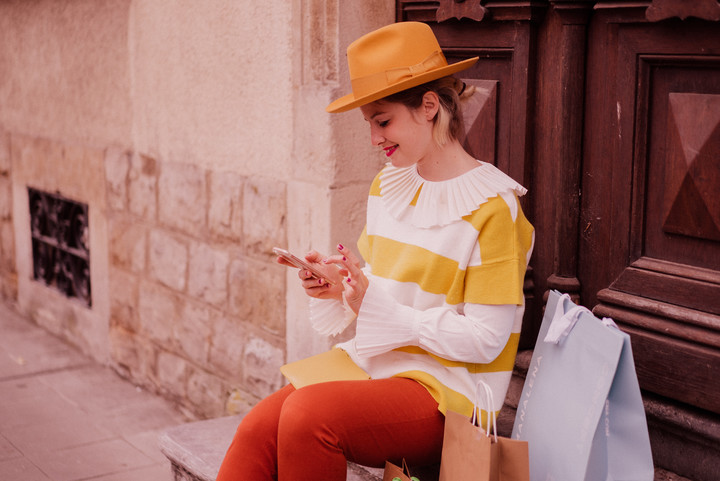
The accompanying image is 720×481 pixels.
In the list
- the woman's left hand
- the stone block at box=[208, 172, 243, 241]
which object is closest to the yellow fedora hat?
the woman's left hand

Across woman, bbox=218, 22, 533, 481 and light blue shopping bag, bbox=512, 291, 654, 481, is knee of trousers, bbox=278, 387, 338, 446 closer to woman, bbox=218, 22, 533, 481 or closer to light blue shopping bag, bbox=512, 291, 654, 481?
woman, bbox=218, 22, 533, 481

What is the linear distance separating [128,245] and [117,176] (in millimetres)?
377

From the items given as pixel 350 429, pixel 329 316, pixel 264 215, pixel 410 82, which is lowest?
pixel 350 429

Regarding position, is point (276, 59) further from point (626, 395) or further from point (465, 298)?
point (626, 395)

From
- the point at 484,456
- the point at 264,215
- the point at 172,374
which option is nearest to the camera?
the point at 484,456

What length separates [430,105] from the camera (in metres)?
2.35

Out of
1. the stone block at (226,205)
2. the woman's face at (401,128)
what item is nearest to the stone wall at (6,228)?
the stone block at (226,205)

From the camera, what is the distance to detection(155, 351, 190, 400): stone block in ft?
14.6

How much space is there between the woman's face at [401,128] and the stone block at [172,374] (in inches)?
93.8

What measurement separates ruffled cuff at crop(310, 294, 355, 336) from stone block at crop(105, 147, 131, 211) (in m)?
2.43

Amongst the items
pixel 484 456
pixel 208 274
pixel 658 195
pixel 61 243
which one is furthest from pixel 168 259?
pixel 484 456

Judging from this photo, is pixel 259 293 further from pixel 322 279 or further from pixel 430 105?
pixel 430 105

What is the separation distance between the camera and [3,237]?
6.45 m

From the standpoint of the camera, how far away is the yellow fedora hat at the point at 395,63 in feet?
7.50
